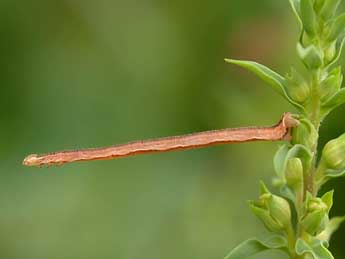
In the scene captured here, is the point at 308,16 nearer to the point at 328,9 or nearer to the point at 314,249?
the point at 328,9

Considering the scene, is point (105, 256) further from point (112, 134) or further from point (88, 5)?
point (88, 5)

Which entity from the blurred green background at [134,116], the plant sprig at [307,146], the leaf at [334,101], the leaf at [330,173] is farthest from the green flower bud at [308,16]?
the blurred green background at [134,116]

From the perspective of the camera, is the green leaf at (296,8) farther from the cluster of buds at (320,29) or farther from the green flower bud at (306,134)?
the green flower bud at (306,134)

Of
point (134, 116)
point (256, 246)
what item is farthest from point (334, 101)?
point (134, 116)

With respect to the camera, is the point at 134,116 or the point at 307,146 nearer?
the point at 307,146

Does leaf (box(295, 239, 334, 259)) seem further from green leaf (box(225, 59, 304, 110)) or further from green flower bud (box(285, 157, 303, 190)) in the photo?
green leaf (box(225, 59, 304, 110))
